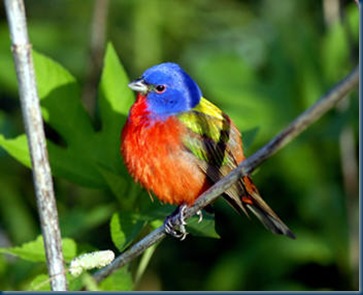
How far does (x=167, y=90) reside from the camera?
246cm

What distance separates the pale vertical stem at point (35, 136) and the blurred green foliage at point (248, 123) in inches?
57.2

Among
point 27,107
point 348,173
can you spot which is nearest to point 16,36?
point 27,107

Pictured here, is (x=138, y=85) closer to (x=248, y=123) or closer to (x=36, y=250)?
(x=36, y=250)

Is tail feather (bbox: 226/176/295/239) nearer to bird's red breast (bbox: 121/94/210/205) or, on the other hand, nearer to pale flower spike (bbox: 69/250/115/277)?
bird's red breast (bbox: 121/94/210/205)

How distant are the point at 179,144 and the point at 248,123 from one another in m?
1.41

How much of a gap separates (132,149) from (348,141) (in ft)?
5.38

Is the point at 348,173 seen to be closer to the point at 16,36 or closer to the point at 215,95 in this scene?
the point at 215,95

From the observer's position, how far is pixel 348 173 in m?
3.78

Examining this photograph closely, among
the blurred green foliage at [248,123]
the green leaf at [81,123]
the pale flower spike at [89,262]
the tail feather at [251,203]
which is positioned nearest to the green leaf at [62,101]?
the green leaf at [81,123]

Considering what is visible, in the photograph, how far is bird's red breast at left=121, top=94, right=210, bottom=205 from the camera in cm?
Result: 246

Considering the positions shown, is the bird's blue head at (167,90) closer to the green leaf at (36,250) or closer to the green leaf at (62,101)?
the green leaf at (62,101)

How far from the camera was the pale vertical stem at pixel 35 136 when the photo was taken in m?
1.71

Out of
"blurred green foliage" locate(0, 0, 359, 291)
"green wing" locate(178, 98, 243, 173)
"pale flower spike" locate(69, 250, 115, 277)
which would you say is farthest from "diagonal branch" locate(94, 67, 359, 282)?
"blurred green foliage" locate(0, 0, 359, 291)

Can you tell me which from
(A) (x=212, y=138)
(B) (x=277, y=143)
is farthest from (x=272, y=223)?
(B) (x=277, y=143)
